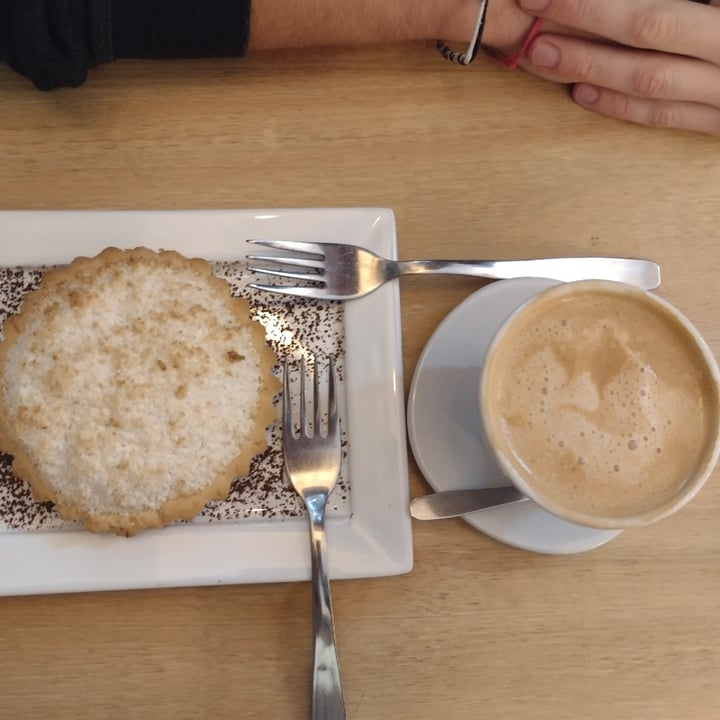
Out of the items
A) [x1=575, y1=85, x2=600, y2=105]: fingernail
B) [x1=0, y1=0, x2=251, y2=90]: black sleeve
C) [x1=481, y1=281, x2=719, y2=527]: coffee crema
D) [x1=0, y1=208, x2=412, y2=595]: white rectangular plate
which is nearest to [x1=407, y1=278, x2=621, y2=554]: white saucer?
[x1=0, y1=208, x2=412, y2=595]: white rectangular plate

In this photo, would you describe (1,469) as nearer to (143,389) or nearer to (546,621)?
(143,389)

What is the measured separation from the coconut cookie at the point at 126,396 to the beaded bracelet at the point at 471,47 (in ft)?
2.12

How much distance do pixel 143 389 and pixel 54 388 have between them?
125 millimetres

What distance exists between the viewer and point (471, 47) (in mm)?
1223

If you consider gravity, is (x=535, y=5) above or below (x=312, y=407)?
above

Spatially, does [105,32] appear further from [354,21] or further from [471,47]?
[471,47]

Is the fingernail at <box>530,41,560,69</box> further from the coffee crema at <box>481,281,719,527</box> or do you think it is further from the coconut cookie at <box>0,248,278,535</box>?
the coconut cookie at <box>0,248,278,535</box>

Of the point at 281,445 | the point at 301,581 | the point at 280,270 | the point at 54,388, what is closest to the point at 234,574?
the point at 301,581

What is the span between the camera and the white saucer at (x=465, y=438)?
106cm

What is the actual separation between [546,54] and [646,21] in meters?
0.17

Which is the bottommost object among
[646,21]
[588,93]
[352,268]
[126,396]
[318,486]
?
[318,486]

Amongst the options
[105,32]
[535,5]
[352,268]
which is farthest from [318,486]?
[535,5]

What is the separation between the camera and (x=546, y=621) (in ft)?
3.53

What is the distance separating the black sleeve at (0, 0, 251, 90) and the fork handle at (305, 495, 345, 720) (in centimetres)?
79
